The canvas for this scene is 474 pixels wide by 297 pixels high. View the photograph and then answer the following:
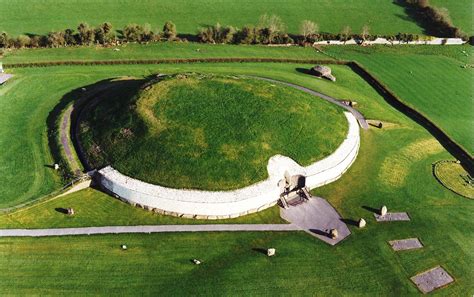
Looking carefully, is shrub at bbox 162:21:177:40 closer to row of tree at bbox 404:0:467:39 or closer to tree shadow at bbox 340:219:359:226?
tree shadow at bbox 340:219:359:226

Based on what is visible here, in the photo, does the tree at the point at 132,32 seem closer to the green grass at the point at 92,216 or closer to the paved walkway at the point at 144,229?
the green grass at the point at 92,216

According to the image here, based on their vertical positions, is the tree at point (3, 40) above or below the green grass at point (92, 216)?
above

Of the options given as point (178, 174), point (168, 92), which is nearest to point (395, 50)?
point (168, 92)

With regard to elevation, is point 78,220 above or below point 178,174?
below

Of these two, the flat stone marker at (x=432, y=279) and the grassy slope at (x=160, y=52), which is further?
the grassy slope at (x=160, y=52)

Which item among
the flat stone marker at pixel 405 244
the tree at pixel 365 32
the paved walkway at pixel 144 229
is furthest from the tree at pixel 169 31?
the flat stone marker at pixel 405 244

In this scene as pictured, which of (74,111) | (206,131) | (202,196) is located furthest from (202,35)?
(202,196)

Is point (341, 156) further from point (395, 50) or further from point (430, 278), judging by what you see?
point (395, 50)
